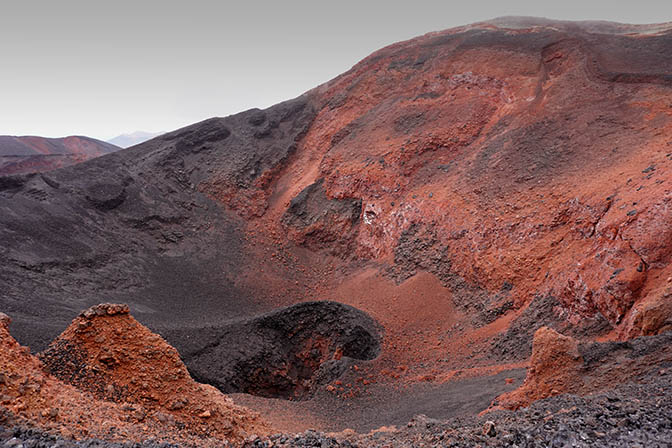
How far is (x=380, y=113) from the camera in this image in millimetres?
23344

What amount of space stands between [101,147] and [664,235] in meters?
67.5

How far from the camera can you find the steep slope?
1102cm

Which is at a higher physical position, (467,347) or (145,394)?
(145,394)

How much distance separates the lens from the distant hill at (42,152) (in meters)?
41.7

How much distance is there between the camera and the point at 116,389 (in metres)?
6.35

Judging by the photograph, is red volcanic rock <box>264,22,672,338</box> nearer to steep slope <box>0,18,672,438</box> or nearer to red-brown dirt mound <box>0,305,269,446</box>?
steep slope <box>0,18,672,438</box>

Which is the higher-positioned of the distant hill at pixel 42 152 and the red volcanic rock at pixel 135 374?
the distant hill at pixel 42 152

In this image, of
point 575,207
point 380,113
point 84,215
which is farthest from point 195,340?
point 380,113

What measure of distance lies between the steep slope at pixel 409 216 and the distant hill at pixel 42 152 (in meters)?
23.3

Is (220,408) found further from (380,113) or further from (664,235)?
(380,113)

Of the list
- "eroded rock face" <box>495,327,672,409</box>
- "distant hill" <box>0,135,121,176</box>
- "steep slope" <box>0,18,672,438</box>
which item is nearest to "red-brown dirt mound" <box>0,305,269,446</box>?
"steep slope" <box>0,18,672,438</box>

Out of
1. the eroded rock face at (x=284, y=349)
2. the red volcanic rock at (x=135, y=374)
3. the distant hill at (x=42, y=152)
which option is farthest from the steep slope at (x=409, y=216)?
the distant hill at (x=42, y=152)

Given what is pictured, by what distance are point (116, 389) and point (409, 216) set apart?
14.0m

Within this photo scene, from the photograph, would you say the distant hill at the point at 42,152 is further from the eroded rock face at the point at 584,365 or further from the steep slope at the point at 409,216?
the eroded rock face at the point at 584,365
